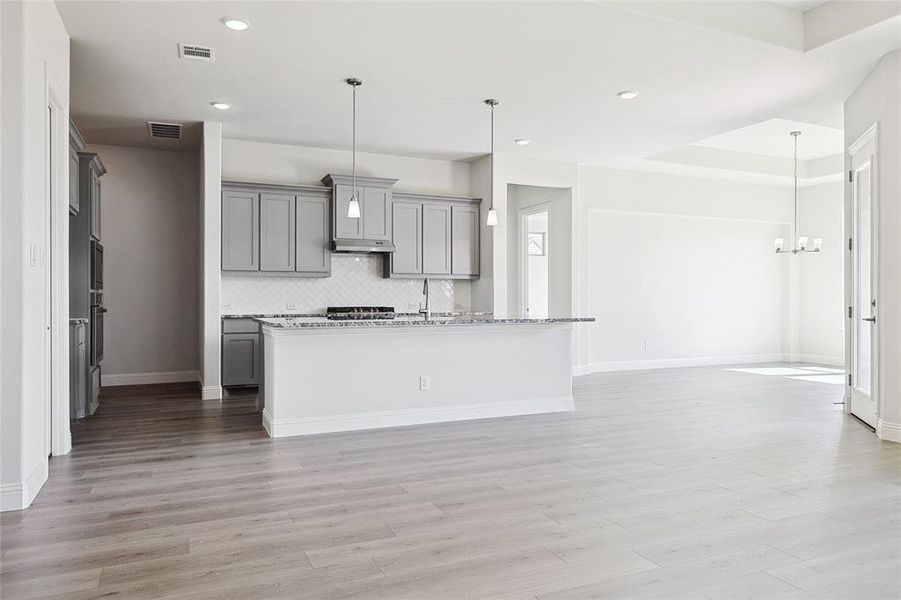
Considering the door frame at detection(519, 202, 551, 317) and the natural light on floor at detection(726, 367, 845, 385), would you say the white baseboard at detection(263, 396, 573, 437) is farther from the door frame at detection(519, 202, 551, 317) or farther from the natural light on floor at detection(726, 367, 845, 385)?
the natural light on floor at detection(726, 367, 845, 385)

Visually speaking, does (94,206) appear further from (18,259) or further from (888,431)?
(888,431)

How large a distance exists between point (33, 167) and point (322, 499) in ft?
7.70

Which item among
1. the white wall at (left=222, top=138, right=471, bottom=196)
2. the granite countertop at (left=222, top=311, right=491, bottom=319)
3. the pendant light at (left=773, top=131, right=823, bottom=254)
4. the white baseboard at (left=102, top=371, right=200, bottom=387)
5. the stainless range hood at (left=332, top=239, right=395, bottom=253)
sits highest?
the white wall at (left=222, top=138, right=471, bottom=196)

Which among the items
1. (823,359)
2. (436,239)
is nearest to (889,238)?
(436,239)

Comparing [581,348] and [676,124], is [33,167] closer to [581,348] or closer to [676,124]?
[676,124]

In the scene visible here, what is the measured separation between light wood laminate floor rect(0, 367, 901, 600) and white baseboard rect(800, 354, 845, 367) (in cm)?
501

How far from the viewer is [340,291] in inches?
302

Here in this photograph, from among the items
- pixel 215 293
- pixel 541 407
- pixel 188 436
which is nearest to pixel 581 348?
pixel 541 407

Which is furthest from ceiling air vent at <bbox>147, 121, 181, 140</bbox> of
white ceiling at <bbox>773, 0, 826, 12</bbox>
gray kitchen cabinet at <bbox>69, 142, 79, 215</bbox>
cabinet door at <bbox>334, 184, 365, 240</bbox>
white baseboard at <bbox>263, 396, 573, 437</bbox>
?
white ceiling at <bbox>773, 0, 826, 12</bbox>

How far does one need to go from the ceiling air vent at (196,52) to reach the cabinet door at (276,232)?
2442 millimetres

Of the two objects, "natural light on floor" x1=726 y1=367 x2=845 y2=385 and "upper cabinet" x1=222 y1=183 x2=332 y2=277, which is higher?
"upper cabinet" x1=222 y1=183 x2=332 y2=277

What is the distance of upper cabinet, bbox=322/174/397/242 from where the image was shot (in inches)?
285

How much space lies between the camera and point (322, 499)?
3.27m

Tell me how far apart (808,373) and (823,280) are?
84.4 inches
